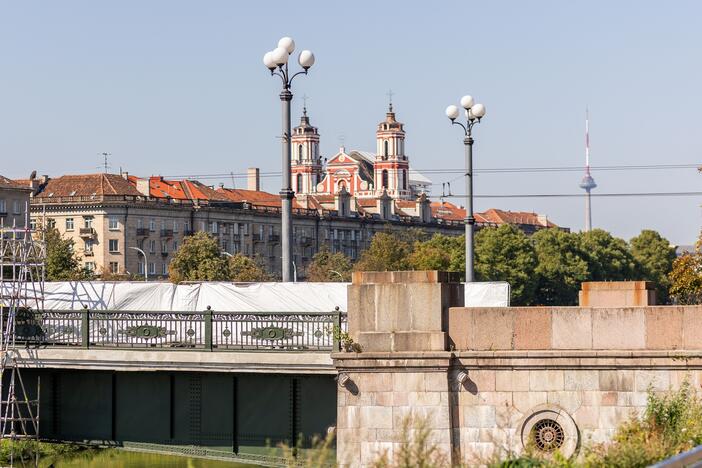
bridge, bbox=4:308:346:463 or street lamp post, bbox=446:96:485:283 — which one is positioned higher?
street lamp post, bbox=446:96:485:283

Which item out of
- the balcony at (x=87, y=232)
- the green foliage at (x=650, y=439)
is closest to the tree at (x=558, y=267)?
the balcony at (x=87, y=232)

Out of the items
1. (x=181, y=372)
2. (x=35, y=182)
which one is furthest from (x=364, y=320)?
(x=35, y=182)

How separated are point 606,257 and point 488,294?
126508 millimetres

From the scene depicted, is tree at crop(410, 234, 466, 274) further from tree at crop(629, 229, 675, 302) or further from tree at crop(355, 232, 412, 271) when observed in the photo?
tree at crop(629, 229, 675, 302)

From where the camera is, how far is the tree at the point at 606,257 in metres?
149

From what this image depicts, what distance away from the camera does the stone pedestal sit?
912 inches

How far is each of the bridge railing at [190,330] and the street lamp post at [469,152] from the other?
11126 mm

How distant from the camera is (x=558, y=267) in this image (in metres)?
139

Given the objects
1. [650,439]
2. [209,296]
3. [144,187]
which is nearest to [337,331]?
[209,296]

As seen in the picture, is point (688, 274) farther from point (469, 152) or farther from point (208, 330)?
point (208, 330)

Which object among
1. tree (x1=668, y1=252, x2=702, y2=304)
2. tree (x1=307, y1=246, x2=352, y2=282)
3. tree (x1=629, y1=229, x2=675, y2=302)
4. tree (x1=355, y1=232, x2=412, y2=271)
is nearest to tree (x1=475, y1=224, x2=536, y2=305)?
tree (x1=355, y1=232, x2=412, y2=271)

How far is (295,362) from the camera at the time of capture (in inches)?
972

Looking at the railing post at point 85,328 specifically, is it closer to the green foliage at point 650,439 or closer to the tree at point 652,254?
the green foliage at point 650,439

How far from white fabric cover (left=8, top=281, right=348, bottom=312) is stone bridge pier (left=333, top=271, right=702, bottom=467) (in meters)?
4.14
